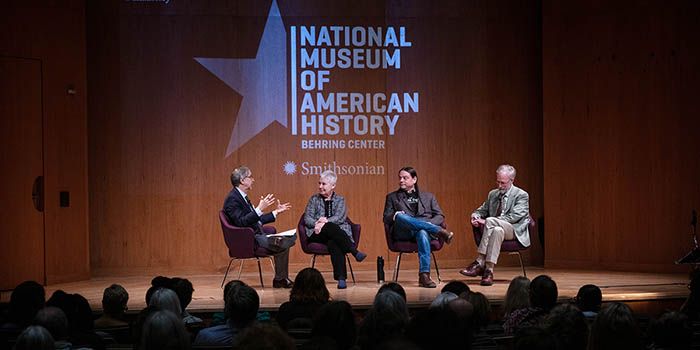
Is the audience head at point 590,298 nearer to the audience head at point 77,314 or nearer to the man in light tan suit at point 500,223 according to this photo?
the audience head at point 77,314

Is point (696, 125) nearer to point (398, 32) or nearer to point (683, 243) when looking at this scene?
point (683, 243)

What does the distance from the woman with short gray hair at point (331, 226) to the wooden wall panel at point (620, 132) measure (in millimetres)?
2714

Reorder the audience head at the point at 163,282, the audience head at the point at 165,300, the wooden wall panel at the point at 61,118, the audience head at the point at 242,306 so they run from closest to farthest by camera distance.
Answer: the audience head at the point at 242,306 < the audience head at the point at 165,300 < the audience head at the point at 163,282 < the wooden wall panel at the point at 61,118

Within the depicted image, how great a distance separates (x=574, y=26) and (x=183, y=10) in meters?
4.20

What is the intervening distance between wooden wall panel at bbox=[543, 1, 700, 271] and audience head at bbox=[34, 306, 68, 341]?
6956 mm

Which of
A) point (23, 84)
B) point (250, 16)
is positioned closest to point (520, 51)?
point (250, 16)

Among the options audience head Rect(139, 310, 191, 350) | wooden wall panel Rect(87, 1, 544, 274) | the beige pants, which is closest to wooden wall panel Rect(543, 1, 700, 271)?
wooden wall panel Rect(87, 1, 544, 274)

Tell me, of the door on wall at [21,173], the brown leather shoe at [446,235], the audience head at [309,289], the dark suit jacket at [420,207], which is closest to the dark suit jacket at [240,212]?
the dark suit jacket at [420,207]

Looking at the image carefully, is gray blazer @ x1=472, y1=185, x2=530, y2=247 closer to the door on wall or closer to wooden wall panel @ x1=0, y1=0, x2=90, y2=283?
wooden wall panel @ x1=0, y1=0, x2=90, y2=283

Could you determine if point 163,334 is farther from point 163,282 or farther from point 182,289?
point 163,282

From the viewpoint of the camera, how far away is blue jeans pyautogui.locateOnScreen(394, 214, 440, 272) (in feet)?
27.5

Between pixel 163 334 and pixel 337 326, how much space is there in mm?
681

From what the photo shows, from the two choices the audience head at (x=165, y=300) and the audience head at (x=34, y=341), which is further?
the audience head at (x=165, y=300)

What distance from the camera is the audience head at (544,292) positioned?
472cm
